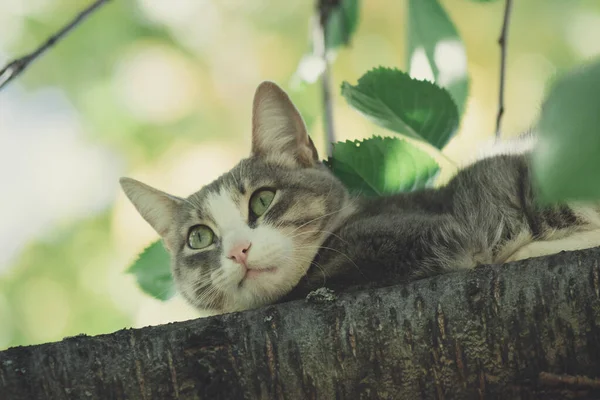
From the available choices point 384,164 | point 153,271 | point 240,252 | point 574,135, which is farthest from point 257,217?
point 574,135

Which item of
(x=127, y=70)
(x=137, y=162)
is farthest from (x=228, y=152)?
(x=127, y=70)

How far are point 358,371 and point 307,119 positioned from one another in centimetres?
171

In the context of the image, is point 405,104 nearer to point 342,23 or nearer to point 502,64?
point 502,64

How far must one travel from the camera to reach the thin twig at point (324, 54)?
2.34m

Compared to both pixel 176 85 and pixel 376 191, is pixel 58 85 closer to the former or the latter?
pixel 176 85

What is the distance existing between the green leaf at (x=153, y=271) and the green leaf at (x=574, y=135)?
1770 millimetres

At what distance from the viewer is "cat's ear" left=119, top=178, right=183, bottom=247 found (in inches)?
102

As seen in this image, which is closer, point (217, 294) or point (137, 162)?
point (217, 294)

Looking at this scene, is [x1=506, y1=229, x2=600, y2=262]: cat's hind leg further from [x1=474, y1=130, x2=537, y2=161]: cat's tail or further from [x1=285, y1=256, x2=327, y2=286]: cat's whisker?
[x1=285, y1=256, x2=327, y2=286]: cat's whisker

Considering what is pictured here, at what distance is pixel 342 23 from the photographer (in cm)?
256

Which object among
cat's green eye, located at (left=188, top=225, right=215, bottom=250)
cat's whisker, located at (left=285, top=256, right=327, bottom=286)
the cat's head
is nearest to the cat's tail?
the cat's head

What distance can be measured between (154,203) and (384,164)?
106cm

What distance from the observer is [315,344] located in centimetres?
134

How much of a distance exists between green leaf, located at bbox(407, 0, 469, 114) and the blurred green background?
1.68m
